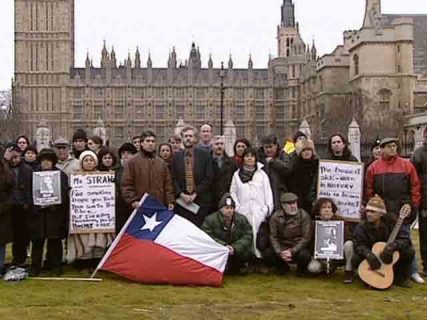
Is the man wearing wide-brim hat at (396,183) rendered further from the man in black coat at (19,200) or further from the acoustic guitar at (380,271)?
the man in black coat at (19,200)

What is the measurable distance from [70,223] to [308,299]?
8.80 ft

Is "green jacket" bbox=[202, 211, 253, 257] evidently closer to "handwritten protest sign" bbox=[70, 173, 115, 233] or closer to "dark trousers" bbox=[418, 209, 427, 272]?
"handwritten protest sign" bbox=[70, 173, 115, 233]

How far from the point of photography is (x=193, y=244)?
757 centimetres

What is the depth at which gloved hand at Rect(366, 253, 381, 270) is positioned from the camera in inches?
291

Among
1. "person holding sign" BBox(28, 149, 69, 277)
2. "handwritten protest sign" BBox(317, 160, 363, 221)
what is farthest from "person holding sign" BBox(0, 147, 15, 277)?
"handwritten protest sign" BBox(317, 160, 363, 221)

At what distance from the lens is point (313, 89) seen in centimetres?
6662

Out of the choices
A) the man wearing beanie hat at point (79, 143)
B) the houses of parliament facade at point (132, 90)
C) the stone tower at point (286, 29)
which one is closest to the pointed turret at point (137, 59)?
the houses of parliament facade at point (132, 90)

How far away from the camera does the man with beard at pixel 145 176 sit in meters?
7.95

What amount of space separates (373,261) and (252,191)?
148 cm

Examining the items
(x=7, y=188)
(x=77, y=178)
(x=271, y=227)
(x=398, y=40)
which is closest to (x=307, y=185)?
(x=271, y=227)

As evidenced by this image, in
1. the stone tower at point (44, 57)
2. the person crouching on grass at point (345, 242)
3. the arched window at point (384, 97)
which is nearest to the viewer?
the person crouching on grass at point (345, 242)

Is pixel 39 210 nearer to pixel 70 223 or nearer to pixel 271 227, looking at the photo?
pixel 70 223

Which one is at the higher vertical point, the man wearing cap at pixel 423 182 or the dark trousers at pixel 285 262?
the man wearing cap at pixel 423 182

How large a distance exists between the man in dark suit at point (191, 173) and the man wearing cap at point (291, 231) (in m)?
0.85
